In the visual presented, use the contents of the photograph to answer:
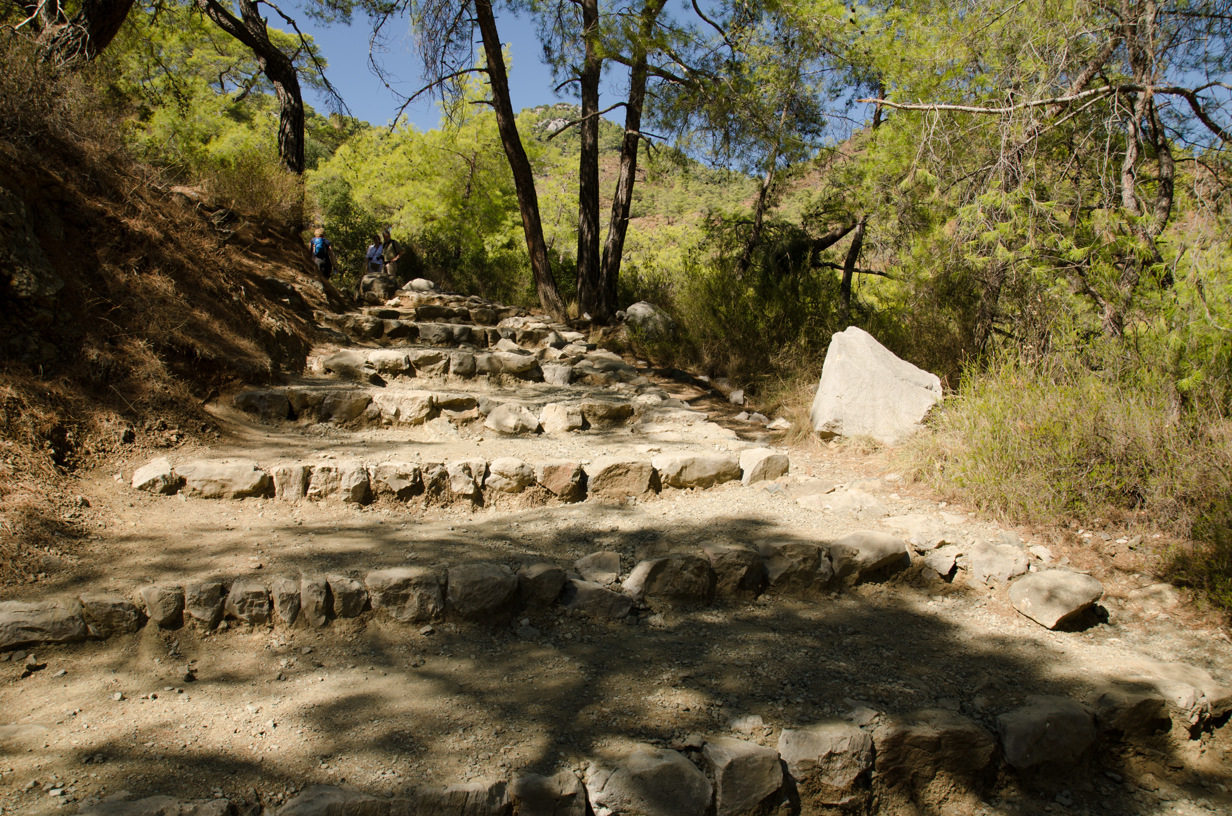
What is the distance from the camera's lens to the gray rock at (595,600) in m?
2.81

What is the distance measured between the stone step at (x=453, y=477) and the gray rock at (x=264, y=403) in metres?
0.88

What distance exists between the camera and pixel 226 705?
2.09 m

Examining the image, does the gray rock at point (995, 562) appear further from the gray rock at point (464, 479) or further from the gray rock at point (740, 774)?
the gray rock at point (464, 479)

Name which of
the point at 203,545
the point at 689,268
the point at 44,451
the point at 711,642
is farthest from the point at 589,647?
the point at 689,268

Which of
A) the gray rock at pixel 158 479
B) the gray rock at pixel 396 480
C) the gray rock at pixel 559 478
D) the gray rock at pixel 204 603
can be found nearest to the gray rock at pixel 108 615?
the gray rock at pixel 204 603

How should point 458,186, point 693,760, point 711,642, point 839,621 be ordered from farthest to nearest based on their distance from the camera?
point 458,186 → point 839,621 → point 711,642 → point 693,760

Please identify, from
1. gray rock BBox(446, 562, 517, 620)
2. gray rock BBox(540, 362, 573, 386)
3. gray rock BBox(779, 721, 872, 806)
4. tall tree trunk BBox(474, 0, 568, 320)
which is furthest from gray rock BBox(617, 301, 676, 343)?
gray rock BBox(779, 721, 872, 806)

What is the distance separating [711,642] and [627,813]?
2.94 feet

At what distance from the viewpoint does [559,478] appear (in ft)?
12.5

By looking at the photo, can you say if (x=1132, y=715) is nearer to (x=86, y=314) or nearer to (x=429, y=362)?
(x=429, y=362)

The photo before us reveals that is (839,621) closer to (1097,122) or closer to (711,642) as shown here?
(711,642)

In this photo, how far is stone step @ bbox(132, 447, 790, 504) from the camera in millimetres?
3297

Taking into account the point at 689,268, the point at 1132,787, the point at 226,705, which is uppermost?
the point at 689,268

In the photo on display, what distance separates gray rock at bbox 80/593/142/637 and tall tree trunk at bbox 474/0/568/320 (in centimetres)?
676
